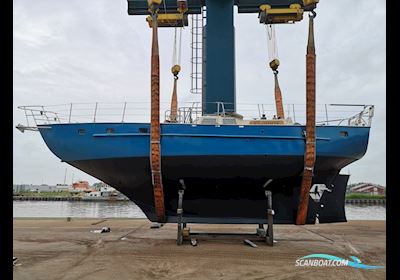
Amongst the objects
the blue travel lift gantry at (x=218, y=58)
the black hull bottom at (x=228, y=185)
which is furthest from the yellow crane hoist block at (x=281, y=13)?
the black hull bottom at (x=228, y=185)

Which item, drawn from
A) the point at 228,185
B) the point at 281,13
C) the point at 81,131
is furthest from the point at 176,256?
the point at 281,13

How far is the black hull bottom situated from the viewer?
860cm

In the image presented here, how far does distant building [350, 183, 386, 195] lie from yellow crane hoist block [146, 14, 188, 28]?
7805cm

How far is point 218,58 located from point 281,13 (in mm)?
2773

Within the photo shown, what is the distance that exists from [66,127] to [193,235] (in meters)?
4.84

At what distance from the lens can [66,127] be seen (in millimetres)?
8992

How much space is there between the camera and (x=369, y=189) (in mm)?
78000

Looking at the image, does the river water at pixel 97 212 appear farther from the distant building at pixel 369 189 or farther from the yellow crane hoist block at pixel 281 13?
the distant building at pixel 369 189

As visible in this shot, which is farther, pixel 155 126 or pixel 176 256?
pixel 155 126

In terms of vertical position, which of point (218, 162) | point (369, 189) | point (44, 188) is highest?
point (218, 162)

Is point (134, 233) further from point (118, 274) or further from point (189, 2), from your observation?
point (189, 2)

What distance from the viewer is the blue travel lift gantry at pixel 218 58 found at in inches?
328

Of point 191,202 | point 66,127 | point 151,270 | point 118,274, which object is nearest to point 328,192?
point 191,202
